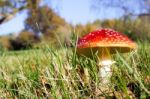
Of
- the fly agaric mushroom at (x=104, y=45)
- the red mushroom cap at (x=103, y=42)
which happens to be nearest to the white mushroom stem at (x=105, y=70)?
the fly agaric mushroom at (x=104, y=45)

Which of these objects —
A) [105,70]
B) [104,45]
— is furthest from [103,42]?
[105,70]

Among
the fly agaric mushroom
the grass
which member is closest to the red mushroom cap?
the fly agaric mushroom

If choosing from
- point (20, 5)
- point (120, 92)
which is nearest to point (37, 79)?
point (120, 92)

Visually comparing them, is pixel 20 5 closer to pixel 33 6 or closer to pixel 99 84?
pixel 33 6

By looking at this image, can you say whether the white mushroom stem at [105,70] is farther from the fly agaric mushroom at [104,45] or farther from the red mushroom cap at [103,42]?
the red mushroom cap at [103,42]

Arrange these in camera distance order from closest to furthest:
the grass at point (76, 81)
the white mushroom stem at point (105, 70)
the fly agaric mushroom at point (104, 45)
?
the grass at point (76, 81) → the white mushroom stem at point (105, 70) → the fly agaric mushroom at point (104, 45)

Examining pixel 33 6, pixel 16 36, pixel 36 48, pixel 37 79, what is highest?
pixel 37 79

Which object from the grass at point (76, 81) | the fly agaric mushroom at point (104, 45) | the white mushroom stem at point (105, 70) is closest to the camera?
the grass at point (76, 81)

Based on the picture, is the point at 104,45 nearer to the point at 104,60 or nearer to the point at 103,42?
the point at 103,42
